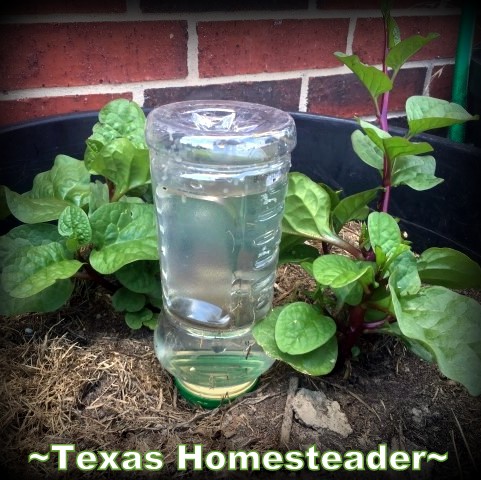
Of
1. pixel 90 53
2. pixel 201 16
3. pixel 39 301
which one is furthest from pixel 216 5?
pixel 39 301

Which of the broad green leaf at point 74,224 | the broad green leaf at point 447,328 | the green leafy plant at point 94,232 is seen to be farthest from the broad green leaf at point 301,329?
the broad green leaf at point 74,224

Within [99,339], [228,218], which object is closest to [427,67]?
[228,218]

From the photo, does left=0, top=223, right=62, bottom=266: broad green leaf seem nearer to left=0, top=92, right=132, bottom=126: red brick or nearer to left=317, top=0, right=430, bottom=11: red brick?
left=0, top=92, right=132, bottom=126: red brick

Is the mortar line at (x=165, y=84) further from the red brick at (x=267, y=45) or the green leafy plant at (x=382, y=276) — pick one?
the green leafy plant at (x=382, y=276)

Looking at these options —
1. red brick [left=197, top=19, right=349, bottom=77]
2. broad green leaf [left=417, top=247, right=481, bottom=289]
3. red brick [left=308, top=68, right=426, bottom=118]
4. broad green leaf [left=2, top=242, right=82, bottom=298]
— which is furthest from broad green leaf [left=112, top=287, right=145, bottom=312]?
red brick [left=308, top=68, right=426, bottom=118]

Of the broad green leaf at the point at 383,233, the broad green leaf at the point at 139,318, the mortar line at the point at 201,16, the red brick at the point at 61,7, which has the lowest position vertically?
Result: the broad green leaf at the point at 139,318

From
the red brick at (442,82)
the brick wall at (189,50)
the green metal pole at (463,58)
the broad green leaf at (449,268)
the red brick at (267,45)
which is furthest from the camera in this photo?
the red brick at (442,82)

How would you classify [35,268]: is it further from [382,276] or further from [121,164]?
[382,276]
